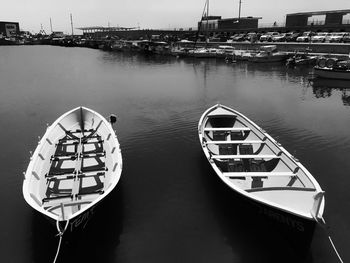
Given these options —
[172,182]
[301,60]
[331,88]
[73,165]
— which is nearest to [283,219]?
[172,182]

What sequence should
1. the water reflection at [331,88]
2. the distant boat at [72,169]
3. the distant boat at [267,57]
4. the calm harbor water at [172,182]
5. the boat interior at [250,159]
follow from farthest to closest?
the distant boat at [267,57]
the water reflection at [331,88]
the boat interior at [250,159]
the calm harbor water at [172,182]
the distant boat at [72,169]

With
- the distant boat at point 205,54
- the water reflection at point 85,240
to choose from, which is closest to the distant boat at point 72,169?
the water reflection at point 85,240

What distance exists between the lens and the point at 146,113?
26391mm

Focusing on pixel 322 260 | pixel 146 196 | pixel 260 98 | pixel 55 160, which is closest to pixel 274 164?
pixel 322 260

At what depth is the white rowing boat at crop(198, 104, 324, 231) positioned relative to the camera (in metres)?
9.81

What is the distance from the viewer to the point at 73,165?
14.0 metres

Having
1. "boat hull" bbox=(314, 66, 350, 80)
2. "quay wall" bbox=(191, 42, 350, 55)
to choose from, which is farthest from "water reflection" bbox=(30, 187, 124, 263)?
"quay wall" bbox=(191, 42, 350, 55)

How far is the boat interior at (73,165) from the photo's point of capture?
11.0 meters

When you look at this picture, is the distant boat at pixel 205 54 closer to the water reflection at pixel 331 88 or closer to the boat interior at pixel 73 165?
the water reflection at pixel 331 88

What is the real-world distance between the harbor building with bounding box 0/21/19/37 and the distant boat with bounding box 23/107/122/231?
189974mm

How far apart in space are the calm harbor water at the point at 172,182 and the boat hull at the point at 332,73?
6.98 m

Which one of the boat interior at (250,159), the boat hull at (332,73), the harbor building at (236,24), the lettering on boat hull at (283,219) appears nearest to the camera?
the lettering on boat hull at (283,219)

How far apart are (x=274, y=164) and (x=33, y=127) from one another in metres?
18.0

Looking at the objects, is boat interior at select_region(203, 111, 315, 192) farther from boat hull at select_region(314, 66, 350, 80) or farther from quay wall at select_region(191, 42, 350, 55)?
quay wall at select_region(191, 42, 350, 55)
